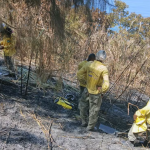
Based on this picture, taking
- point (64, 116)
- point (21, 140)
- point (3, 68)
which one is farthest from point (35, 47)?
point (3, 68)

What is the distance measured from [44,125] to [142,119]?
1788mm

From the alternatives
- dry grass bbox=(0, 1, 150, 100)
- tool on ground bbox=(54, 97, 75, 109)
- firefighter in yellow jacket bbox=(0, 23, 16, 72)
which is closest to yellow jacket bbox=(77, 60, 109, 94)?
dry grass bbox=(0, 1, 150, 100)

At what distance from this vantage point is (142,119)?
3354 mm

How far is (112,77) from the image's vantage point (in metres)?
6.64

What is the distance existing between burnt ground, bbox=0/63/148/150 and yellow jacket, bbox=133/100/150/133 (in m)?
0.42

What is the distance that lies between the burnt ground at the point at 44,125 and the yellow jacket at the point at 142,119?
42 centimetres

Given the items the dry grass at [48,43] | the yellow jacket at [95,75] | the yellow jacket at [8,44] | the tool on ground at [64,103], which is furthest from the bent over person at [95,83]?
the yellow jacket at [8,44]

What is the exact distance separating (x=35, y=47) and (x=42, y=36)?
10.8 inches

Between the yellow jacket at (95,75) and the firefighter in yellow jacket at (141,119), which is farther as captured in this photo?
the yellow jacket at (95,75)

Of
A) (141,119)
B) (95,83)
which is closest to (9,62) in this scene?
(95,83)

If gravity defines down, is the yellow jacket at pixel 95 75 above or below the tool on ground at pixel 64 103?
above

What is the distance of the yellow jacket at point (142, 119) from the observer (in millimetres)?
3290

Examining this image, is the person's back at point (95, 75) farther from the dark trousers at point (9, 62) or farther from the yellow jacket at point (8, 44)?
the dark trousers at point (9, 62)

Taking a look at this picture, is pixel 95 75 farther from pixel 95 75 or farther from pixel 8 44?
pixel 8 44
